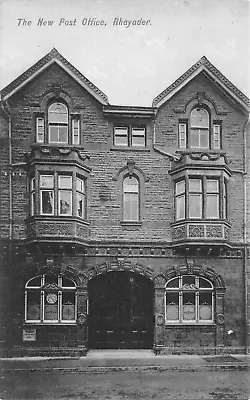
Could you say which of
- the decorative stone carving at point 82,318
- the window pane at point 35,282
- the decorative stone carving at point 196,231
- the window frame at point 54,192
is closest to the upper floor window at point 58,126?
the window frame at point 54,192

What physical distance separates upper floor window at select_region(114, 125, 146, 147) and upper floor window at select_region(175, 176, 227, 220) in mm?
1116

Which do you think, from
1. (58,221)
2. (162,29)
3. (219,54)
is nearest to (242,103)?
(219,54)

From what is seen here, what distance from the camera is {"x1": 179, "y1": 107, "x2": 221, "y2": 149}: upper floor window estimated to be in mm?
11055

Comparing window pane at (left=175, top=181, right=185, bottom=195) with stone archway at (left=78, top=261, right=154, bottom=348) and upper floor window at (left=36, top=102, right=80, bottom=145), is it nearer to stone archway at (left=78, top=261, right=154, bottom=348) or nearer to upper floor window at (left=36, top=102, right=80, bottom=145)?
stone archway at (left=78, top=261, right=154, bottom=348)

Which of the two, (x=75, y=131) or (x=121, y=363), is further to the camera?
(x=75, y=131)

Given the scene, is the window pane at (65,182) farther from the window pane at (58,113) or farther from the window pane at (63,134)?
the window pane at (58,113)

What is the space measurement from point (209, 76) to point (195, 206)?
2.51 m

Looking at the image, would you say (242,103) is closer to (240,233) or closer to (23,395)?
(240,233)

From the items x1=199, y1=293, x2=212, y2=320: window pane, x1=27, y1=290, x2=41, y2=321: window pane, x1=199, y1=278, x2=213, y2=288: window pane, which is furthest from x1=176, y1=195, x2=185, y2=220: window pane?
x1=27, y1=290, x2=41, y2=321: window pane

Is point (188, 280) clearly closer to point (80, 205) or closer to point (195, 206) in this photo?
point (195, 206)

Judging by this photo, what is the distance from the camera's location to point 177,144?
36.5ft

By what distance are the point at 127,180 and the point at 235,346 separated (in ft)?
12.5

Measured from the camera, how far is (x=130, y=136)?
11148mm

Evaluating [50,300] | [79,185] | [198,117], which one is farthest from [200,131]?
[50,300]
